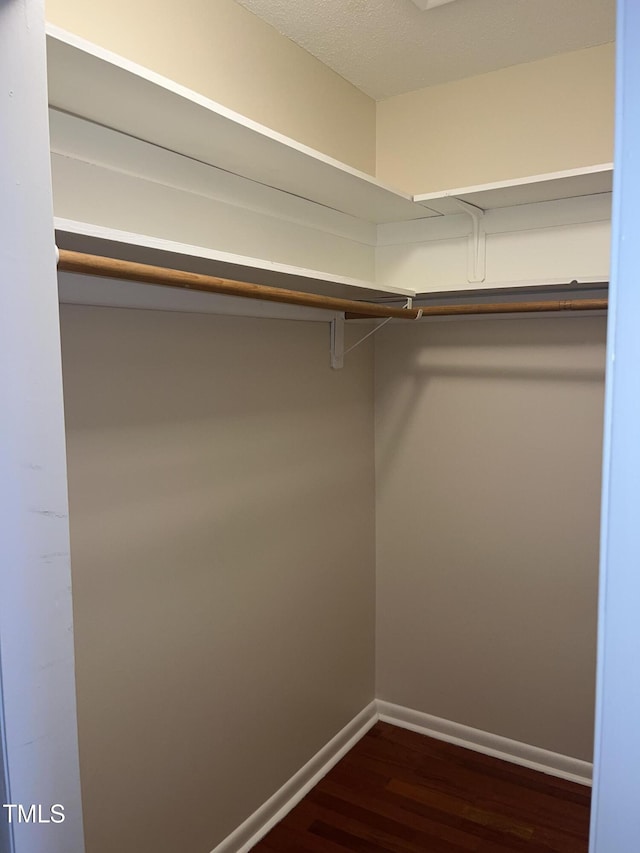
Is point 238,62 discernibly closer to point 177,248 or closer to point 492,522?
point 177,248

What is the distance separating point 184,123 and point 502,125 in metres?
1.30

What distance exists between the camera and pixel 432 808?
2.17 m

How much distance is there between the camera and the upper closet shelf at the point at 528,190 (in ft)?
5.91

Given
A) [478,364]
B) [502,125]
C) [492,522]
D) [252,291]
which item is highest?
[502,125]

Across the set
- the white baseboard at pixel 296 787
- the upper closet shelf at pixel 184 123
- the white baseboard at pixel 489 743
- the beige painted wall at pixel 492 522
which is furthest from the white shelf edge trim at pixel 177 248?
the white baseboard at pixel 489 743

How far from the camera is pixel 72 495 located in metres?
1.45

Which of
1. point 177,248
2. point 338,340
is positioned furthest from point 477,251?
point 177,248

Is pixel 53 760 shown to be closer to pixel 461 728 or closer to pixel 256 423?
pixel 256 423

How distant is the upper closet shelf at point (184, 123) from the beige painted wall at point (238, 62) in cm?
20

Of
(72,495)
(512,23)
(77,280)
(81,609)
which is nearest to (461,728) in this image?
(81,609)

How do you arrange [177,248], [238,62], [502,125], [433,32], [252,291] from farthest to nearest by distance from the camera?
[502,125] → [433,32] → [238,62] → [252,291] → [177,248]

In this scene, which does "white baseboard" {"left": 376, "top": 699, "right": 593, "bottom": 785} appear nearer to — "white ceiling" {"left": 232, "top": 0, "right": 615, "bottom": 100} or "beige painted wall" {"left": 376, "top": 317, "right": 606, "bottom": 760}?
"beige painted wall" {"left": 376, "top": 317, "right": 606, "bottom": 760}

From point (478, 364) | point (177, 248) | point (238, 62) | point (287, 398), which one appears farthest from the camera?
point (478, 364)

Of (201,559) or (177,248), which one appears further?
(201,559)
